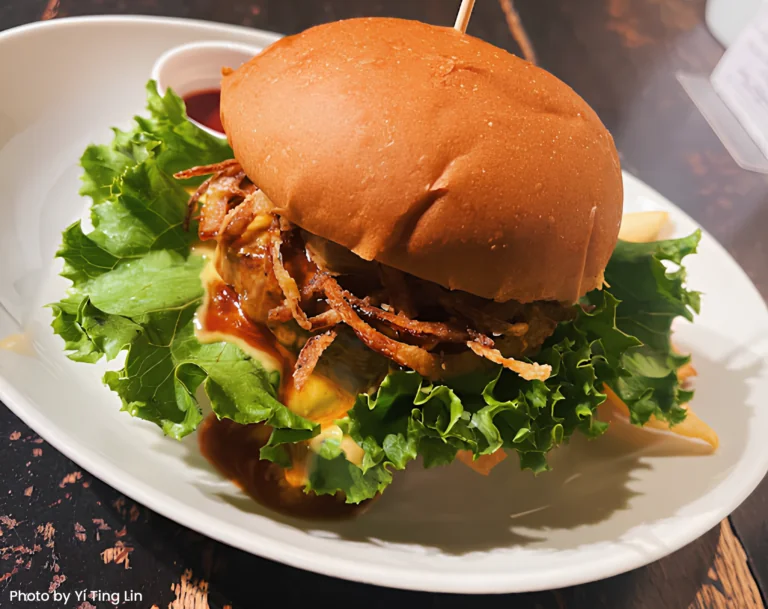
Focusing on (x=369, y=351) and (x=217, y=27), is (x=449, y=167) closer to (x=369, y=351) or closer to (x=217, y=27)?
(x=369, y=351)

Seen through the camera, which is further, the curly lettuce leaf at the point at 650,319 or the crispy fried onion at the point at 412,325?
the curly lettuce leaf at the point at 650,319

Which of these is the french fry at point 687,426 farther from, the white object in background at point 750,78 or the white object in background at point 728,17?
the white object in background at point 728,17

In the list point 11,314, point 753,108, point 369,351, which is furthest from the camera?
point 753,108

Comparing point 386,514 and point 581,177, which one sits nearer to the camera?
point 581,177

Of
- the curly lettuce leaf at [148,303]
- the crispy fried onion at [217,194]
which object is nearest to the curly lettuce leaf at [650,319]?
the curly lettuce leaf at [148,303]

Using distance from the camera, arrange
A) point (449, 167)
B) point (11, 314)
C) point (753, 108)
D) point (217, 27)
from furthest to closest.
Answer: point (753, 108) < point (217, 27) < point (11, 314) < point (449, 167)

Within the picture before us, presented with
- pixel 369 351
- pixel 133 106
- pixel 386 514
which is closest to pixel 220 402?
pixel 369 351

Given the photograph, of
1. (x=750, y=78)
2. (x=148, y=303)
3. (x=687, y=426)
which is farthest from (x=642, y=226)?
(x=750, y=78)
